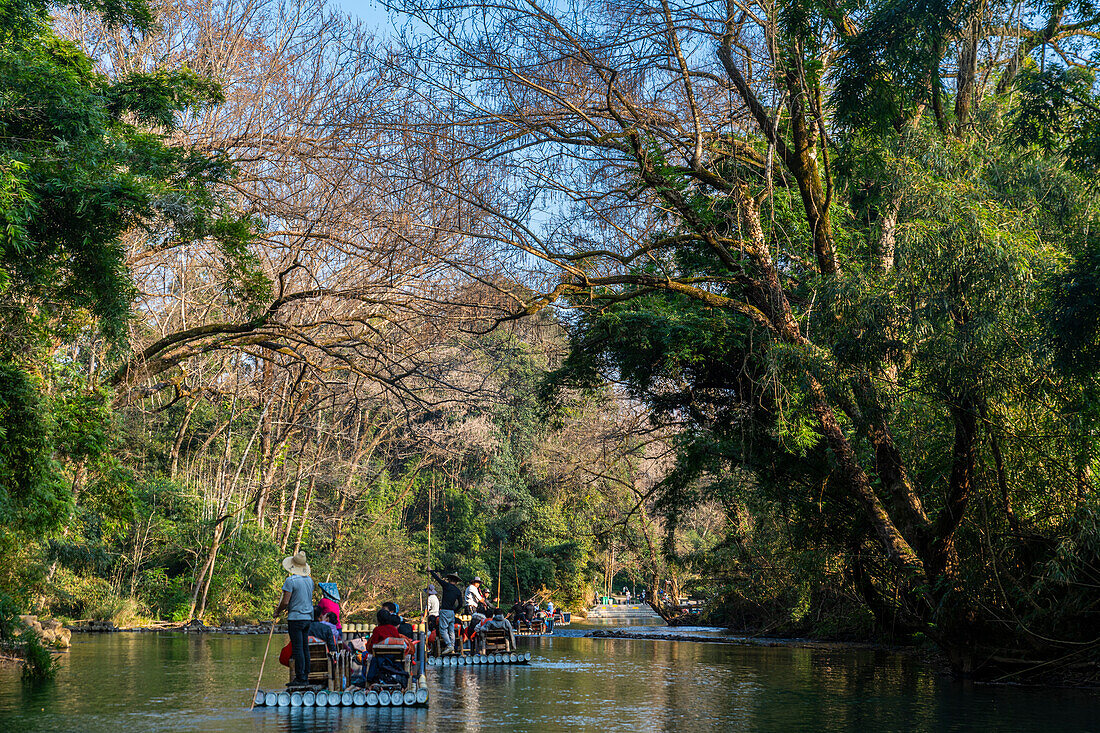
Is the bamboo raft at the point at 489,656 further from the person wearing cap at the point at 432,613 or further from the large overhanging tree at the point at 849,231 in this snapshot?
the large overhanging tree at the point at 849,231

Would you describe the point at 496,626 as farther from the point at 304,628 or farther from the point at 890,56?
the point at 890,56

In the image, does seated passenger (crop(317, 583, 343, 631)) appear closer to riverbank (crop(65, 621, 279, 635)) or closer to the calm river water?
the calm river water

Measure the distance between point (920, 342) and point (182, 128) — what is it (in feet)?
37.8

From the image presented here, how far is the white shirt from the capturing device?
19516mm

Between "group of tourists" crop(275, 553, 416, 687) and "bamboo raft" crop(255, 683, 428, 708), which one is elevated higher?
"group of tourists" crop(275, 553, 416, 687)

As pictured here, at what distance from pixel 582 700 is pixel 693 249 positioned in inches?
413

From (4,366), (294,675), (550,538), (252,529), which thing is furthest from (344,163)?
(550,538)

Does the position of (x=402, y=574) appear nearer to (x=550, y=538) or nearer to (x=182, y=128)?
(x=550, y=538)

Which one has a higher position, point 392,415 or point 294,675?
point 392,415

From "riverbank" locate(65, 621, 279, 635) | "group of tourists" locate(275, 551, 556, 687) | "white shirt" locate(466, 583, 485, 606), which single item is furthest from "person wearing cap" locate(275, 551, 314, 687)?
"riverbank" locate(65, 621, 279, 635)

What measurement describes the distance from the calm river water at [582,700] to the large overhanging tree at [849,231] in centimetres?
209

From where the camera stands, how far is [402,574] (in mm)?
40625

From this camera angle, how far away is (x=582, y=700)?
1125 centimetres

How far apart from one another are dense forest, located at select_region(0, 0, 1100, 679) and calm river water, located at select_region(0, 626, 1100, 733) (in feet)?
5.71
